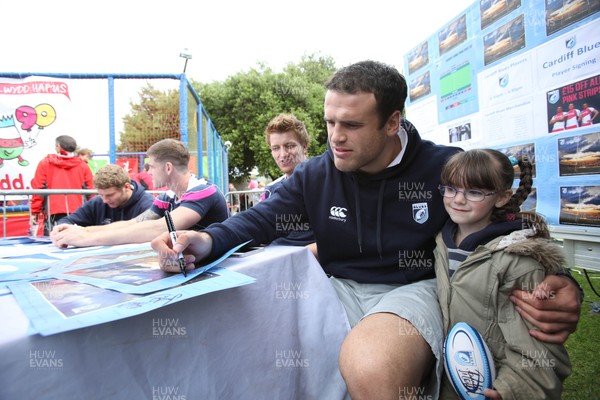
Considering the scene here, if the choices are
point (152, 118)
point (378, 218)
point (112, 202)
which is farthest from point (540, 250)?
point (152, 118)

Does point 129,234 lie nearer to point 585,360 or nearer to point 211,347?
point 211,347

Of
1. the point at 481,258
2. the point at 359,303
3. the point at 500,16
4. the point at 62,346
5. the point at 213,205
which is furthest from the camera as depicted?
the point at 500,16

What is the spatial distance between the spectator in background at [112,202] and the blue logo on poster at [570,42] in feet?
11.7

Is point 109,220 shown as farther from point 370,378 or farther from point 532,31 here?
point 532,31

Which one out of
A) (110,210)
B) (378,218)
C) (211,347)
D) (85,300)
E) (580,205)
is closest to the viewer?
(85,300)

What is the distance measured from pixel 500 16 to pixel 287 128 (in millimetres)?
2054

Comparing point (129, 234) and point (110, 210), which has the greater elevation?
point (110, 210)

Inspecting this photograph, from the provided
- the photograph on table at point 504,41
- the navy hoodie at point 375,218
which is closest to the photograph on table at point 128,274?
the navy hoodie at point 375,218

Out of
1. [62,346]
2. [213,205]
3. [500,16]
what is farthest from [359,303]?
[500,16]

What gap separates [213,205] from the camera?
2568 millimetres

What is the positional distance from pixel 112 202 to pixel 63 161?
238 centimetres

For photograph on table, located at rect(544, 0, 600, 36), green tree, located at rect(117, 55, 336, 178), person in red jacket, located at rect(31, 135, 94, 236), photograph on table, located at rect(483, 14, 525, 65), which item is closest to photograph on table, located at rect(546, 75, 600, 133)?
photograph on table, located at rect(544, 0, 600, 36)

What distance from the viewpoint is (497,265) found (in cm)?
125

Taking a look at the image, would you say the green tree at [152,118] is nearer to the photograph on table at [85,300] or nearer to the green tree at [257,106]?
the photograph on table at [85,300]
